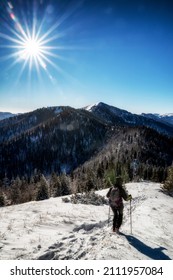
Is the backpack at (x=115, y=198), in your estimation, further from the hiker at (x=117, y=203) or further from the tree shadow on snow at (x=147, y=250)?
the tree shadow on snow at (x=147, y=250)

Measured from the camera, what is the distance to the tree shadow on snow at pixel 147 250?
9.80 metres

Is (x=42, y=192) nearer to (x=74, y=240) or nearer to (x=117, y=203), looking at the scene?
(x=74, y=240)

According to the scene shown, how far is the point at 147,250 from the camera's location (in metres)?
10.3

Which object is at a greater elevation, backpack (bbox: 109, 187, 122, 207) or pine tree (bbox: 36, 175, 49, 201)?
backpack (bbox: 109, 187, 122, 207)

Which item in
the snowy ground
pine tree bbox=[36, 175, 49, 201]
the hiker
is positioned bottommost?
pine tree bbox=[36, 175, 49, 201]

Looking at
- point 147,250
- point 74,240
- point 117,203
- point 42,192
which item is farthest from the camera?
point 42,192

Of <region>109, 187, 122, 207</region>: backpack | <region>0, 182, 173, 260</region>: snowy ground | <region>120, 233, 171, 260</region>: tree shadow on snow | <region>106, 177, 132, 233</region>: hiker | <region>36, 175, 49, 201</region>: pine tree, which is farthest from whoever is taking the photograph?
<region>36, 175, 49, 201</region>: pine tree

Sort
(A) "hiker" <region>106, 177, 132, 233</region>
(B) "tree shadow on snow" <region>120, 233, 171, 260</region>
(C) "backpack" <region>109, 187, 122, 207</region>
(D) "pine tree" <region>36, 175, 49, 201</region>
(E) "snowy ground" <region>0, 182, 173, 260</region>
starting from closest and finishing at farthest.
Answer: (E) "snowy ground" <region>0, 182, 173, 260</region>, (B) "tree shadow on snow" <region>120, 233, 171, 260</region>, (A) "hiker" <region>106, 177, 132, 233</region>, (C) "backpack" <region>109, 187, 122, 207</region>, (D) "pine tree" <region>36, 175, 49, 201</region>

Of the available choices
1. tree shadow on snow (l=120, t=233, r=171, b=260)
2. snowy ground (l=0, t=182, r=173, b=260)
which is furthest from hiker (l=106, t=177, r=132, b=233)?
tree shadow on snow (l=120, t=233, r=171, b=260)

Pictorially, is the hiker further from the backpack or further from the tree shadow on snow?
the tree shadow on snow

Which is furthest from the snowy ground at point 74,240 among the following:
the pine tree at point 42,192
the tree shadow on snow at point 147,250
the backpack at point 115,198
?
the pine tree at point 42,192

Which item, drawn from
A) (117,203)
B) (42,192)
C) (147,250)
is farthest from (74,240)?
(42,192)

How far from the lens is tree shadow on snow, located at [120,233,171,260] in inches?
386
